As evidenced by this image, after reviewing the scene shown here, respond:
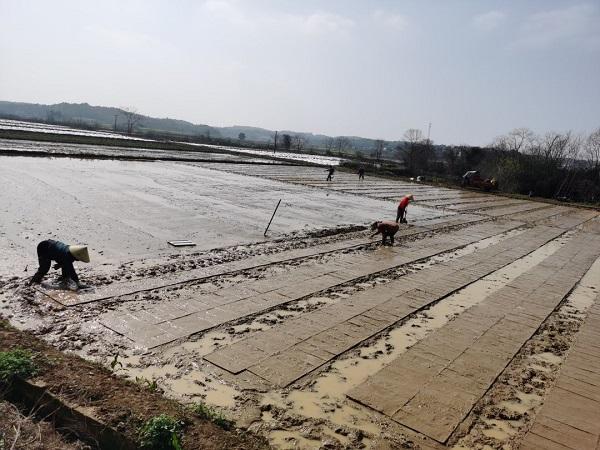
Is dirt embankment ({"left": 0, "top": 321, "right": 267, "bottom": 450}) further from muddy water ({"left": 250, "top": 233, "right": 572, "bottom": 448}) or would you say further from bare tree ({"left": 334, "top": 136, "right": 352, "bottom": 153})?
bare tree ({"left": 334, "top": 136, "right": 352, "bottom": 153})

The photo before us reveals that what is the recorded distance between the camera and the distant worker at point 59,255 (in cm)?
650

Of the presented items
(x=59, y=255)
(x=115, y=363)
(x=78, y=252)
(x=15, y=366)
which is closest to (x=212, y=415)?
(x=115, y=363)

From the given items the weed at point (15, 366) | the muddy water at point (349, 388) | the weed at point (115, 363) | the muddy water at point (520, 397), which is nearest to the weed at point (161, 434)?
the muddy water at point (349, 388)

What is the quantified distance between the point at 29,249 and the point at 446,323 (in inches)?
294

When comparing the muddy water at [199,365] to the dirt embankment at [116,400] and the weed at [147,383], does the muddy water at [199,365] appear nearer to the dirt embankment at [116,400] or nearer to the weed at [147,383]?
the weed at [147,383]

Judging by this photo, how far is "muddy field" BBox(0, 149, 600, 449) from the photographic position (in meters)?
4.44

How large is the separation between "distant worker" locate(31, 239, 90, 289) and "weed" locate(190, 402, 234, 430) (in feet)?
11.2

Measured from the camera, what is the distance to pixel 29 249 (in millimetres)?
8344

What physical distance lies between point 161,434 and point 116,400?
72 centimetres

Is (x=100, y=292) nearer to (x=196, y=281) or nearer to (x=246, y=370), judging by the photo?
(x=196, y=281)

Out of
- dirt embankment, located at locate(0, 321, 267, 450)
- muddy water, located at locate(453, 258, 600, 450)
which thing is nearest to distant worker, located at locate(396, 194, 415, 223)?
muddy water, located at locate(453, 258, 600, 450)

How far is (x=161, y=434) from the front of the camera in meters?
3.61

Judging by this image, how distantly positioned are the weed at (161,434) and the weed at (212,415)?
32 cm

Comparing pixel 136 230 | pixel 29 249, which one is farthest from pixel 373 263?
pixel 29 249
